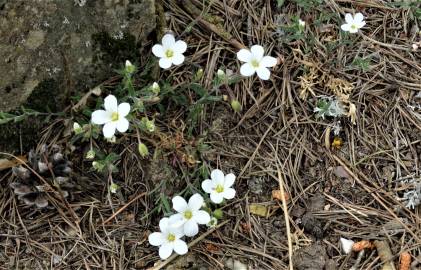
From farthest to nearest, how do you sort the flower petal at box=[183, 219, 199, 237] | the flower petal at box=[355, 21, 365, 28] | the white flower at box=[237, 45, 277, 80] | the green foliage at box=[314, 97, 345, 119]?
the flower petal at box=[355, 21, 365, 28] → the green foliage at box=[314, 97, 345, 119] → the white flower at box=[237, 45, 277, 80] → the flower petal at box=[183, 219, 199, 237]

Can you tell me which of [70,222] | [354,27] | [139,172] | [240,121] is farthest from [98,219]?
[354,27]

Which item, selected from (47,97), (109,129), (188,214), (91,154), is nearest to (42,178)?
(91,154)

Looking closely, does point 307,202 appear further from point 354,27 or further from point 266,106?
point 354,27

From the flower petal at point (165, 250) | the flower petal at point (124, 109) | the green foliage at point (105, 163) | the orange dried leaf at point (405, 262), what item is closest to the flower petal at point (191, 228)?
the flower petal at point (165, 250)

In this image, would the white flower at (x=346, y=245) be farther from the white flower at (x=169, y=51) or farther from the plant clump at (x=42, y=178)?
the plant clump at (x=42, y=178)

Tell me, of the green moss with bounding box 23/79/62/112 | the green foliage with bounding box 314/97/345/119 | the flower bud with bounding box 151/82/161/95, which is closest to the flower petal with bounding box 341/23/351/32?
the green foliage with bounding box 314/97/345/119

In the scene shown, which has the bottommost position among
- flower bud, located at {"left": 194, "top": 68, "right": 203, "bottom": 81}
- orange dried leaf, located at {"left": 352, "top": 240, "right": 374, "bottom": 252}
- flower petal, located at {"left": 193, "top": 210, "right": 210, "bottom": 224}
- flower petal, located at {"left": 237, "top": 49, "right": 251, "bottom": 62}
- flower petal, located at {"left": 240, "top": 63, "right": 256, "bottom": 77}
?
orange dried leaf, located at {"left": 352, "top": 240, "right": 374, "bottom": 252}

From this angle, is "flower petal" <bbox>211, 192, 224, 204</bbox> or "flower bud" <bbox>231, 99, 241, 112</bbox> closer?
"flower petal" <bbox>211, 192, 224, 204</bbox>

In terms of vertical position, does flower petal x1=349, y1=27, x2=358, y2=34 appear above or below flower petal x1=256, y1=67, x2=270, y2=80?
above

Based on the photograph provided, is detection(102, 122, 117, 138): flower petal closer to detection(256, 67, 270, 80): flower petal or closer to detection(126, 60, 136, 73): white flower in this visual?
detection(126, 60, 136, 73): white flower
